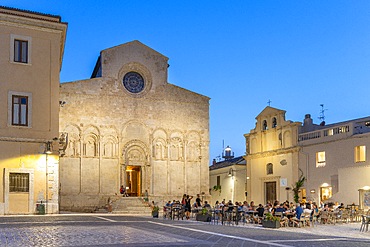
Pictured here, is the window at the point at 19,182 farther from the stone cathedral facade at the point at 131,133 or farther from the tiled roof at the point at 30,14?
the stone cathedral facade at the point at 131,133

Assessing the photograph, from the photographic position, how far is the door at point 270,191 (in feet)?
133

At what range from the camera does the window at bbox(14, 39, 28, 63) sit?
28.6 meters

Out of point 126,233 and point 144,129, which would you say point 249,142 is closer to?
point 144,129

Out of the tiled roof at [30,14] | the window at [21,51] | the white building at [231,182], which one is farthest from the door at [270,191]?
the window at [21,51]

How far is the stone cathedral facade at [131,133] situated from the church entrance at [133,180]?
8cm

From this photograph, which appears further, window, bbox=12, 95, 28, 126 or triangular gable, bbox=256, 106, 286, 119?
triangular gable, bbox=256, 106, 286, 119

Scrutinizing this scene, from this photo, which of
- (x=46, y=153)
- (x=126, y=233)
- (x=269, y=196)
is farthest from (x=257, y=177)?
(x=126, y=233)

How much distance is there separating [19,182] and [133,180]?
14.7 meters

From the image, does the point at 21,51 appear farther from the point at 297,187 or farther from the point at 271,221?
the point at 297,187

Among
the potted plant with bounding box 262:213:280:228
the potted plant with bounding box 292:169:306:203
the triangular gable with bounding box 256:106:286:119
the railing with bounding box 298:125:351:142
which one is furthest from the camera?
the triangular gable with bounding box 256:106:286:119

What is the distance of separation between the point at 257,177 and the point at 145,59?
1294 cm

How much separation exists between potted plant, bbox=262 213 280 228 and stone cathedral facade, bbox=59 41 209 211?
746 inches

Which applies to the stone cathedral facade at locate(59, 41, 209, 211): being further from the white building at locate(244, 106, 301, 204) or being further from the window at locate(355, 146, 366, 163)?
the window at locate(355, 146, 366, 163)

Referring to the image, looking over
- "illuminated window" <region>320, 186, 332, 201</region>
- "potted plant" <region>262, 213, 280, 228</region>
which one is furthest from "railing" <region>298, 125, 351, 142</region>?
"potted plant" <region>262, 213, 280, 228</region>
